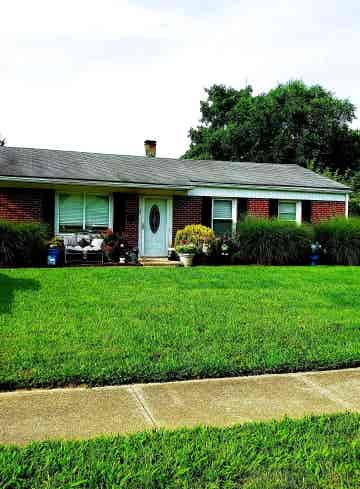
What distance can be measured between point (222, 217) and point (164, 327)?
1207cm

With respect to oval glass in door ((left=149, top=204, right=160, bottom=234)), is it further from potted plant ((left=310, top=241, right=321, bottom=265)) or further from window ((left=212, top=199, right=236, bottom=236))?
potted plant ((left=310, top=241, right=321, bottom=265))

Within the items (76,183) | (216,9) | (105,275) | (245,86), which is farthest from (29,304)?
(245,86)

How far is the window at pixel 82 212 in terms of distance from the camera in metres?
16.1

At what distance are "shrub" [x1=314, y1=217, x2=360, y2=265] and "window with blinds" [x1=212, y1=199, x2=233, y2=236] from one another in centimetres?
356

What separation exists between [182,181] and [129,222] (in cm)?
234

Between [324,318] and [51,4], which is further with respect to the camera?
[51,4]

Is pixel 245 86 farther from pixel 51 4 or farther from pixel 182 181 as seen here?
pixel 51 4

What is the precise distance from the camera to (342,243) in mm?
15812

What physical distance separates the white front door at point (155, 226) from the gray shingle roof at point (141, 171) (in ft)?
3.18

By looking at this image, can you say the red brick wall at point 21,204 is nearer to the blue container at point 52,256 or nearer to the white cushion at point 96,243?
the white cushion at point 96,243

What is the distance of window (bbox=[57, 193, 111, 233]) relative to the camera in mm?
16078

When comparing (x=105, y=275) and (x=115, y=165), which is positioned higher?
(x=115, y=165)

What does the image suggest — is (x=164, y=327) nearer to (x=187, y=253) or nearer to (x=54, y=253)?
(x=54, y=253)

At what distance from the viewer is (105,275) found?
10914 millimetres
